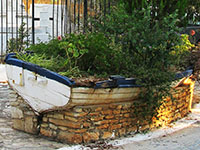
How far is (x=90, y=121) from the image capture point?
4395mm

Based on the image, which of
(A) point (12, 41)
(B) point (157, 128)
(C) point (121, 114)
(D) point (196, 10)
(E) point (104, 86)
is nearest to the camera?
(E) point (104, 86)

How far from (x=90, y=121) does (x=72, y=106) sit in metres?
0.33

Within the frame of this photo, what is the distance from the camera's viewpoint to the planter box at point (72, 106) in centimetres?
422

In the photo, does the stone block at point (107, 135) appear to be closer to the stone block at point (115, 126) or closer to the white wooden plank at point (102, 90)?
the stone block at point (115, 126)

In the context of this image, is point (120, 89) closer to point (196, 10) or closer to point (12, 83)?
point (12, 83)

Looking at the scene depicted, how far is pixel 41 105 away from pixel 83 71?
74 centimetres

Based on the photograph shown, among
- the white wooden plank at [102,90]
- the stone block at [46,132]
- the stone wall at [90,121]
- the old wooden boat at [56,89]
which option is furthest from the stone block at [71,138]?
the white wooden plank at [102,90]

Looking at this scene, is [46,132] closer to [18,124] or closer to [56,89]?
[18,124]

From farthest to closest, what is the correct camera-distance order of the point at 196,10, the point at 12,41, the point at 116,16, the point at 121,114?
1. the point at 196,10
2. the point at 12,41
3. the point at 116,16
4. the point at 121,114

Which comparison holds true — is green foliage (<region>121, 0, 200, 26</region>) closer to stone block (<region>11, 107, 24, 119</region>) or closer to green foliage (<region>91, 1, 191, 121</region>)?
green foliage (<region>91, 1, 191, 121</region>)

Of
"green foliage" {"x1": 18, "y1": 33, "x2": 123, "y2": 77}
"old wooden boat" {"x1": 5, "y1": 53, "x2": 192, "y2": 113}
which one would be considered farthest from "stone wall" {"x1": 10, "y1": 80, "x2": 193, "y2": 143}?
"green foliage" {"x1": 18, "y1": 33, "x2": 123, "y2": 77}

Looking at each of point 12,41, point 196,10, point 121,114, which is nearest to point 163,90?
point 121,114

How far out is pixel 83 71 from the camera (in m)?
4.81

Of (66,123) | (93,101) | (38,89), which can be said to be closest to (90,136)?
(66,123)
